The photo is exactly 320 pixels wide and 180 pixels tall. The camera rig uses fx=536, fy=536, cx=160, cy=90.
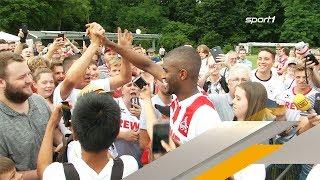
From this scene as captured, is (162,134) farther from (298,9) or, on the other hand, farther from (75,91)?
(298,9)

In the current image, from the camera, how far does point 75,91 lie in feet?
16.4

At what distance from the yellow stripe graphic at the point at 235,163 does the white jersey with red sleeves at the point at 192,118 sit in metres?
1.89

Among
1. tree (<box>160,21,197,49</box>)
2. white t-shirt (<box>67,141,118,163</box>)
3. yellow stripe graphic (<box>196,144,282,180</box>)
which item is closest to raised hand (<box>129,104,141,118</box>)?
white t-shirt (<box>67,141,118,163</box>)

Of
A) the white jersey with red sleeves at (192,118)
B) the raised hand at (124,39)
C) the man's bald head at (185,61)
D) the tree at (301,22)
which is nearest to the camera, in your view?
the white jersey with red sleeves at (192,118)

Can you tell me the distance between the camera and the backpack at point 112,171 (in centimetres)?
251

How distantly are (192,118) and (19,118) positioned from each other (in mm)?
1298

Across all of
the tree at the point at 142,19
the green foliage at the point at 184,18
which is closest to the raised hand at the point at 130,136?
the green foliage at the point at 184,18

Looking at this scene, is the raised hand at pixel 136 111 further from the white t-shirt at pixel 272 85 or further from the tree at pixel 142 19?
the tree at pixel 142 19

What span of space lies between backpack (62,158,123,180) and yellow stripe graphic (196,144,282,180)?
4.66ft

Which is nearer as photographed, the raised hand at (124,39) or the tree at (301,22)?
the raised hand at (124,39)

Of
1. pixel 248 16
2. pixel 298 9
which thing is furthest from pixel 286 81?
pixel 248 16

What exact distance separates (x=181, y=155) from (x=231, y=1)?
224 feet

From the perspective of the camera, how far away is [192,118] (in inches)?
127

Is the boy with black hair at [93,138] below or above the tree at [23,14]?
below
